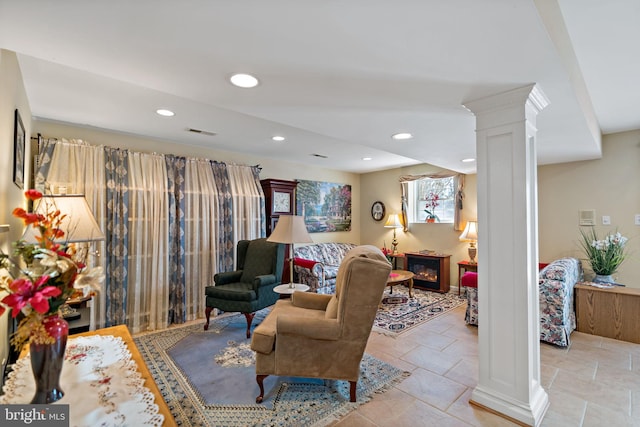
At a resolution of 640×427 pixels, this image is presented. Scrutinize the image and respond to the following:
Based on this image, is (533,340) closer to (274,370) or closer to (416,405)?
(416,405)

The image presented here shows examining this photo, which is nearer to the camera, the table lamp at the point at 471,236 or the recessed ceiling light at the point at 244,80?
the recessed ceiling light at the point at 244,80

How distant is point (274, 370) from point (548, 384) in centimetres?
212

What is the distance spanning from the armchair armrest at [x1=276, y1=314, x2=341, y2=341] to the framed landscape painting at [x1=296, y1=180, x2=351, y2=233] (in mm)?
3356

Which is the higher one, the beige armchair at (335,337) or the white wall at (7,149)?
the white wall at (7,149)

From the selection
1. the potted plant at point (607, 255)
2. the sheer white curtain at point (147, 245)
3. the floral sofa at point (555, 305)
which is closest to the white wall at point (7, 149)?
the sheer white curtain at point (147, 245)

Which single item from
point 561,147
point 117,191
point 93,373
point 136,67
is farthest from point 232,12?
point 561,147

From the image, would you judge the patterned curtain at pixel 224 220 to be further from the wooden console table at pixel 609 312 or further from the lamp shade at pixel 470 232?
the wooden console table at pixel 609 312

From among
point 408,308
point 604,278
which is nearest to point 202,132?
point 408,308

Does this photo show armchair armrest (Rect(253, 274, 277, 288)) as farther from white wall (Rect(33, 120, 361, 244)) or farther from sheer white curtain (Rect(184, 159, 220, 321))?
white wall (Rect(33, 120, 361, 244))

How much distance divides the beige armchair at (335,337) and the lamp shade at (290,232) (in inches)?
44.6

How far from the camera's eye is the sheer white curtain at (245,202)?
4195 millimetres

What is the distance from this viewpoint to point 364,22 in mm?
1187

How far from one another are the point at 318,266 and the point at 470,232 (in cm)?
256

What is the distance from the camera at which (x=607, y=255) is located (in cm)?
334
